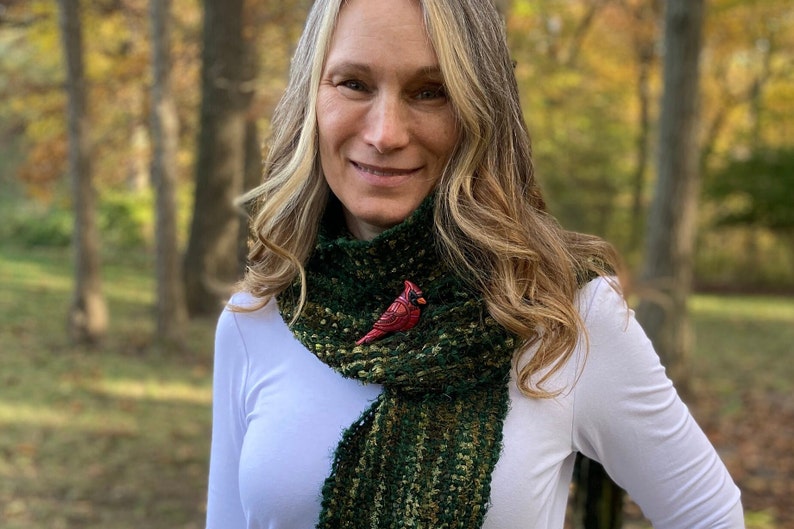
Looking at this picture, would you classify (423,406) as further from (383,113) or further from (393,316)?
(383,113)

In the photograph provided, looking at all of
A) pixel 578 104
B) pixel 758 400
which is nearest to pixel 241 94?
pixel 758 400

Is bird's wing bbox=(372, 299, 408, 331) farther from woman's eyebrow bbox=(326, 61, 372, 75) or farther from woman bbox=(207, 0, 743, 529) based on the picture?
woman's eyebrow bbox=(326, 61, 372, 75)

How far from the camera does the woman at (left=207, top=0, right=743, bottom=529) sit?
153 centimetres

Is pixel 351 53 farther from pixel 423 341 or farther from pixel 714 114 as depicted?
pixel 714 114

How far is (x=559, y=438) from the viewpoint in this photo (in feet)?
5.10

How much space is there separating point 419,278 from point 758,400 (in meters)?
7.55

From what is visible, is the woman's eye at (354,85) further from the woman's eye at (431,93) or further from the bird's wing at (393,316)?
the bird's wing at (393,316)

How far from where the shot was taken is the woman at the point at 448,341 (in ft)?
5.03

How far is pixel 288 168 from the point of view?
5.87ft

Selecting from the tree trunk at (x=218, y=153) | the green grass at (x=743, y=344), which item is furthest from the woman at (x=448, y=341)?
the green grass at (x=743, y=344)

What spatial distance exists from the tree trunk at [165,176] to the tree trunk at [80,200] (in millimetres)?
690

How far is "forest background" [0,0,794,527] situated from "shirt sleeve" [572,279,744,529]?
826cm

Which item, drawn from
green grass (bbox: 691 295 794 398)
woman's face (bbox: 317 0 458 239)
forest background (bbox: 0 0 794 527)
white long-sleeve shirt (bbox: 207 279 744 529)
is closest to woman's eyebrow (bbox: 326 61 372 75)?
woman's face (bbox: 317 0 458 239)

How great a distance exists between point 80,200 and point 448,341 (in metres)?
8.17
